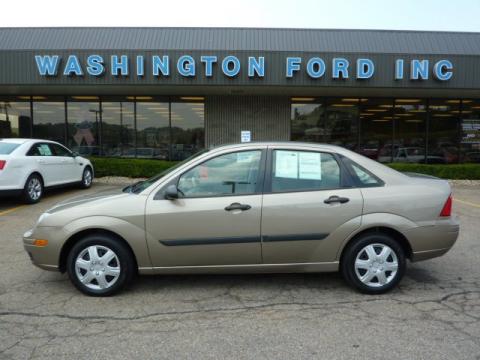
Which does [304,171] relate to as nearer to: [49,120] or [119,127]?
[119,127]

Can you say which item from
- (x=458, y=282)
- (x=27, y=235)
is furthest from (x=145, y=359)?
(x=458, y=282)

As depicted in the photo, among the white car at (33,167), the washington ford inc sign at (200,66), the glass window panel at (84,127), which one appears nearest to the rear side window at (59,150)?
the white car at (33,167)

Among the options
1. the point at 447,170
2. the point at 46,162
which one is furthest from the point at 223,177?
the point at 447,170

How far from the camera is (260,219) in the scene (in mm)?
3928

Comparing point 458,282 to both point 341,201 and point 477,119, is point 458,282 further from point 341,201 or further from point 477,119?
point 477,119

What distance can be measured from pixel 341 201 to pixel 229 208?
110cm

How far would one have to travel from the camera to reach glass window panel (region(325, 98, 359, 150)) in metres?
15.7

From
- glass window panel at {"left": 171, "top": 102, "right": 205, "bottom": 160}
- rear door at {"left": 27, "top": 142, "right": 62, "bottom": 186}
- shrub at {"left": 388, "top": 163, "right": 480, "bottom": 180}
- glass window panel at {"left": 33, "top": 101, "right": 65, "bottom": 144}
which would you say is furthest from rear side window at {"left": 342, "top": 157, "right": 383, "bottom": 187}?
glass window panel at {"left": 33, "top": 101, "right": 65, "bottom": 144}

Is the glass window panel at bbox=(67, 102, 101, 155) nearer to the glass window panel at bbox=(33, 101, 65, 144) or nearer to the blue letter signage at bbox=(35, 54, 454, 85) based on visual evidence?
the glass window panel at bbox=(33, 101, 65, 144)

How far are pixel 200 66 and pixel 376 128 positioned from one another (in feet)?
24.6

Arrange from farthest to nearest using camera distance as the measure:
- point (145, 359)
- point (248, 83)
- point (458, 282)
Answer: point (248, 83) → point (458, 282) → point (145, 359)

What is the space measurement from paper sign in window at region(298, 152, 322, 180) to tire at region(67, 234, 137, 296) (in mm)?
1916

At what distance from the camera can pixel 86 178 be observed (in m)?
11.7

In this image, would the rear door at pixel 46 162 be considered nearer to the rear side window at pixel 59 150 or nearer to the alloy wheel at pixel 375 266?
the rear side window at pixel 59 150
